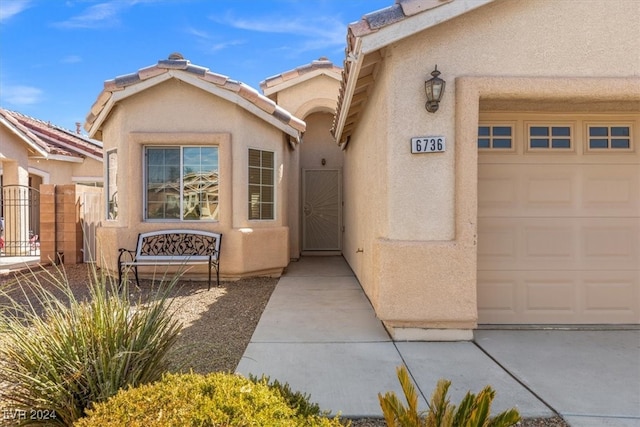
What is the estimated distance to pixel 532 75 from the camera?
4.72 meters

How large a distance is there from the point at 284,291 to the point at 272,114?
4.13m

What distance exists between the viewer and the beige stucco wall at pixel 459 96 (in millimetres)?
4676

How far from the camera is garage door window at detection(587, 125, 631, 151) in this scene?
5305mm

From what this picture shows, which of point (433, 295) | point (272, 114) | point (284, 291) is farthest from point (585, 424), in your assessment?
point (272, 114)

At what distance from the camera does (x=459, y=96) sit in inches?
185

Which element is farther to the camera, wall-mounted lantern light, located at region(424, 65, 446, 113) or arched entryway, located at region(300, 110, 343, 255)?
arched entryway, located at region(300, 110, 343, 255)

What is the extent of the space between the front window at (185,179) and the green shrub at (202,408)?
669 cm

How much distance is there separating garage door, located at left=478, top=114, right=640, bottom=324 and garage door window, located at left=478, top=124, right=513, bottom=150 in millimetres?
18

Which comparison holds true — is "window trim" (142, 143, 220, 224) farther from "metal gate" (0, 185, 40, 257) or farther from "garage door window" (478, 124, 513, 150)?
"metal gate" (0, 185, 40, 257)

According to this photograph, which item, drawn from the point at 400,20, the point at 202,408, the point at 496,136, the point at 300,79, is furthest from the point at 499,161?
the point at 300,79

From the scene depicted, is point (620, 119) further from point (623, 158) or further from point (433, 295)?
point (433, 295)

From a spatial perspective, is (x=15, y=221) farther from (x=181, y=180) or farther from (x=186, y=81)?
(x=186, y=81)

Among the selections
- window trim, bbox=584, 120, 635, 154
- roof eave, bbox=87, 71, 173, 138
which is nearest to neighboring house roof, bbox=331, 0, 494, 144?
window trim, bbox=584, 120, 635, 154

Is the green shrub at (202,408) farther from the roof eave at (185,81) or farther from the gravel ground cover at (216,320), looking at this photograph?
the roof eave at (185,81)
